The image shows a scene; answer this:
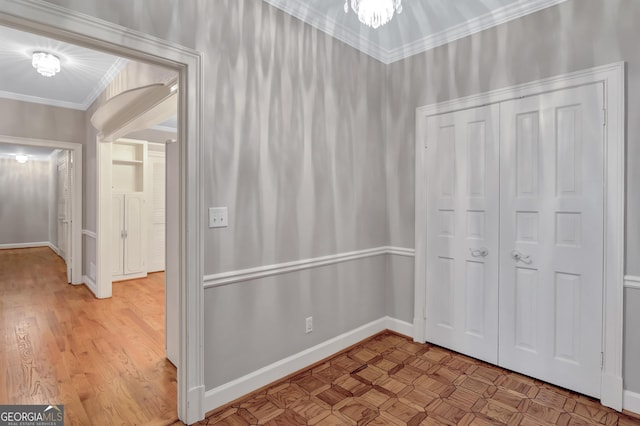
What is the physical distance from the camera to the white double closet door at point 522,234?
6.97 ft

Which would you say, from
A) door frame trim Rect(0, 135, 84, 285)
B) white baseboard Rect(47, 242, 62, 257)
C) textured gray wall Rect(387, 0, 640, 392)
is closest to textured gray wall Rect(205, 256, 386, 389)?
textured gray wall Rect(387, 0, 640, 392)

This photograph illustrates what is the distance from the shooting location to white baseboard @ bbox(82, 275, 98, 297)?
439 centimetres

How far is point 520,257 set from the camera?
2.40 meters

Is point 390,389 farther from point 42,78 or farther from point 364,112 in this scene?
point 42,78

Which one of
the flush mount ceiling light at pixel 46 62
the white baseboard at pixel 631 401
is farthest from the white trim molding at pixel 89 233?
the white baseboard at pixel 631 401

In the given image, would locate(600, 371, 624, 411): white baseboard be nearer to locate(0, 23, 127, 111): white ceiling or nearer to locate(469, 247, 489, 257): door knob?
locate(469, 247, 489, 257): door knob

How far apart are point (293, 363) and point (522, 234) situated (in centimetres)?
198

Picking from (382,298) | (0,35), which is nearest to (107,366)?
(382,298)

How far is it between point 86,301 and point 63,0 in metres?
3.91

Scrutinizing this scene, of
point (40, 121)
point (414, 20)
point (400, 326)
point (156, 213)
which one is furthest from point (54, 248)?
point (414, 20)

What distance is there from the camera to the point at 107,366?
8.34 ft

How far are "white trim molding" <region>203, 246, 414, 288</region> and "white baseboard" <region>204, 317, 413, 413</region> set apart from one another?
66cm

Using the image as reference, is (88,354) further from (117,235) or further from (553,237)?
(553,237)

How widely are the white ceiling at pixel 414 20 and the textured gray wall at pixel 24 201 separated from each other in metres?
10.3
